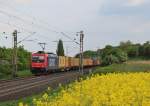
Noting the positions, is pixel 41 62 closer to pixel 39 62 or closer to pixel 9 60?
pixel 39 62

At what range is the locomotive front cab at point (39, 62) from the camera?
66.9 meters

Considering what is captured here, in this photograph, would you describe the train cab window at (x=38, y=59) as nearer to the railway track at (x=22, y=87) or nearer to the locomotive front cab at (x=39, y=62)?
the locomotive front cab at (x=39, y=62)

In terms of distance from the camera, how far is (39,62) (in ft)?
220

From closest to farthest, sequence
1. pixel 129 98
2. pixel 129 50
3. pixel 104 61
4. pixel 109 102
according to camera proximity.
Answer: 1. pixel 109 102
2. pixel 129 98
3. pixel 104 61
4. pixel 129 50

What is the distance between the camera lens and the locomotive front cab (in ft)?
220

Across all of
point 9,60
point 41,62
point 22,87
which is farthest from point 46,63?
point 22,87

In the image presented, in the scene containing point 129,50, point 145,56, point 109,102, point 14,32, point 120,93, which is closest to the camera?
point 109,102

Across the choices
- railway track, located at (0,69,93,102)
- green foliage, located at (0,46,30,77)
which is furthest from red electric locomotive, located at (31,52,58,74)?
railway track, located at (0,69,93,102)

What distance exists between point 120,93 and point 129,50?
133 metres

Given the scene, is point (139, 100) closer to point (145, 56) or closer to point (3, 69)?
point (3, 69)

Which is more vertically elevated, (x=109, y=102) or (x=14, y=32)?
(x=14, y=32)

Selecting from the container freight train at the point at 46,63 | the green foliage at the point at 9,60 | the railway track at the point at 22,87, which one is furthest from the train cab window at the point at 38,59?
the railway track at the point at 22,87

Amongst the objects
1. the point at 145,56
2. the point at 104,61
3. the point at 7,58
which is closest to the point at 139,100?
the point at 7,58

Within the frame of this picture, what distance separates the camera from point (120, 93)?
13.2 metres
